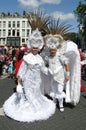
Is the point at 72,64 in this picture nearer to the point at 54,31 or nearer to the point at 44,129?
the point at 54,31

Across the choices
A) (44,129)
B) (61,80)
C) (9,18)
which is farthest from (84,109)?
(9,18)

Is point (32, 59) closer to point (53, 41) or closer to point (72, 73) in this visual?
point (53, 41)

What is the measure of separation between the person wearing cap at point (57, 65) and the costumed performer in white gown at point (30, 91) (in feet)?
1.16

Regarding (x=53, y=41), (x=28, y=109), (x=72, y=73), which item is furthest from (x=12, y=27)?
(x=28, y=109)

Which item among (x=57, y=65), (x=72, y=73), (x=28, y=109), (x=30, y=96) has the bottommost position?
(x=28, y=109)

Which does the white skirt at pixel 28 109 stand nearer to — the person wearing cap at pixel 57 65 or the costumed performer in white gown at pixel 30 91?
the costumed performer in white gown at pixel 30 91

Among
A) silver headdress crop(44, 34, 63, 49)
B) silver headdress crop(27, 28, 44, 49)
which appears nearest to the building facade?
silver headdress crop(44, 34, 63, 49)

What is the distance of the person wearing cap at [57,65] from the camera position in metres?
8.39

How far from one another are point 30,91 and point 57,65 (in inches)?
40.6

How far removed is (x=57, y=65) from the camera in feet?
27.6

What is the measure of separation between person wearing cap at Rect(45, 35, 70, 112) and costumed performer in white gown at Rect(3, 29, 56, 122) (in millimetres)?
352

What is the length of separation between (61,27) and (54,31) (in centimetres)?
23

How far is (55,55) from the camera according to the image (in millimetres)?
8422

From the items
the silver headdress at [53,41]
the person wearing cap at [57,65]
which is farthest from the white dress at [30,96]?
the silver headdress at [53,41]
